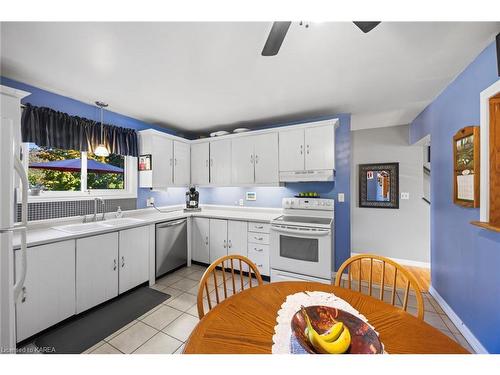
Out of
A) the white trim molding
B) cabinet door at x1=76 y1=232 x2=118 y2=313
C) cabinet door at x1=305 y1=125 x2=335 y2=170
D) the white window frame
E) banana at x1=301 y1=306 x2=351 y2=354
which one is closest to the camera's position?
banana at x1=301 y1=306 x2=351 y2=354

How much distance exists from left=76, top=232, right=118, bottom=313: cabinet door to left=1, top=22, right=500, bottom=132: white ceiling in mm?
1595

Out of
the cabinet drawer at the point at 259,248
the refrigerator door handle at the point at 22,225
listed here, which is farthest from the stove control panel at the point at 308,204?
the refrigerator door handle at the point at 22,225

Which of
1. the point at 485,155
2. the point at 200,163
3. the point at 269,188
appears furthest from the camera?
the point at 200,163

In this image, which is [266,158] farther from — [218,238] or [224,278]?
[224,278]

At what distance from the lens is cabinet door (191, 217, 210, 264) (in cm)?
320

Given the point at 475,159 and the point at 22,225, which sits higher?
the point at 475,159

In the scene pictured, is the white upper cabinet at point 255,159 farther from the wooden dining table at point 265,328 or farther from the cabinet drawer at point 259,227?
the wooden dining table at point 265,328

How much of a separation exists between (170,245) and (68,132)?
73.1 inches

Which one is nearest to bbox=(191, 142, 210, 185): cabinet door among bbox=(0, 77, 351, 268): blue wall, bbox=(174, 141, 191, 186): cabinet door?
bbox=(174, 141, 191, 186): cabinet door

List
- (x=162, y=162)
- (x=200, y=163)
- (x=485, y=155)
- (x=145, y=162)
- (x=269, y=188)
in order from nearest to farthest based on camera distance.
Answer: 1. (x=485, y=155)
2. (x=145, y=162)
3. (x=162, y=162)
4. (x=269, y=188)
5. (x=200, y=163)

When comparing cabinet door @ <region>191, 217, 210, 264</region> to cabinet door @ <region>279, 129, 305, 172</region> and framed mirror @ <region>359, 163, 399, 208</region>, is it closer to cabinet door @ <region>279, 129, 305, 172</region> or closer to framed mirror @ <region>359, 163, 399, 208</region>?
cabinet door @ <region>279, 129, 305, 172</region>

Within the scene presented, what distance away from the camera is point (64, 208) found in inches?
91.4

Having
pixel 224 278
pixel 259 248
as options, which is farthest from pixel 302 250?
pixel 224 278
